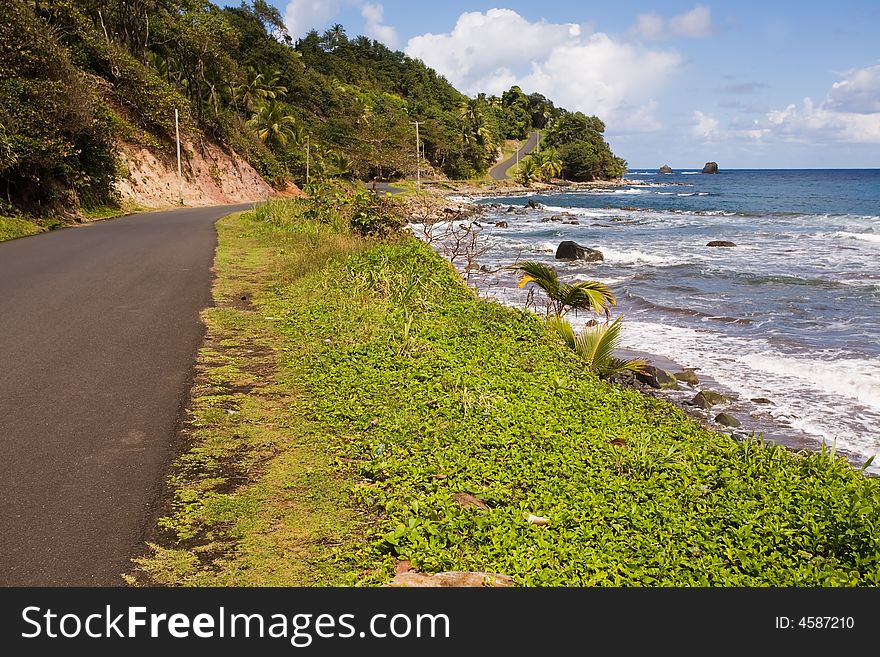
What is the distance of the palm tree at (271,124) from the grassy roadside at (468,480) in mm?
53117

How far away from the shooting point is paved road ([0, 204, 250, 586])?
13.2ft

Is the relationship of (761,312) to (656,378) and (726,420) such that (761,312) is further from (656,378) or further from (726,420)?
(726,420)

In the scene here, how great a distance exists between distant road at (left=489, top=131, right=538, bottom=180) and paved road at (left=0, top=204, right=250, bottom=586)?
3756 inches

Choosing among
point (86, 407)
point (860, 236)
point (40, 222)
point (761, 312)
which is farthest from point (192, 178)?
point (860, 236)

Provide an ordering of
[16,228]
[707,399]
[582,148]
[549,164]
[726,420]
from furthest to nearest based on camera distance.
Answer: [582,148] → [549,164] → [16,228] → [707,399] → [726,420]

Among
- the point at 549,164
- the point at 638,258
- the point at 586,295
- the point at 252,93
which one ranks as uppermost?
the point at 252,93

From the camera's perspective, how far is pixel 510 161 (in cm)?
12350

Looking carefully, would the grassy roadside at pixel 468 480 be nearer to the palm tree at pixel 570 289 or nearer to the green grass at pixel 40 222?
the palm tree at pixel 570 289

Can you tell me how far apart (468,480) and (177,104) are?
133 ft

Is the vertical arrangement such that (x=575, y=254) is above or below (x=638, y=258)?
above

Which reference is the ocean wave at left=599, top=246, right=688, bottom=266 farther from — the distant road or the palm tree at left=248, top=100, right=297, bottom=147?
the distant road

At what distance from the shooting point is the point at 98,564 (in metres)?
3.81

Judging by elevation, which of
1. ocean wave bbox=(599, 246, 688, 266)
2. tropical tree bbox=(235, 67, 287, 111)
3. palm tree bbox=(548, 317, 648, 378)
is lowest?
ocean wave bbox=(599, 246, 688, 266)

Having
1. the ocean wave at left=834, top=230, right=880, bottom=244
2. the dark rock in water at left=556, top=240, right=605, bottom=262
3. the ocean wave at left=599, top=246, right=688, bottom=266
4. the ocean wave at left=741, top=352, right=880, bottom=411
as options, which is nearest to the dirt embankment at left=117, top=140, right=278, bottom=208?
the dark rock in water at left=556, top=240, right=605, bottom=262
